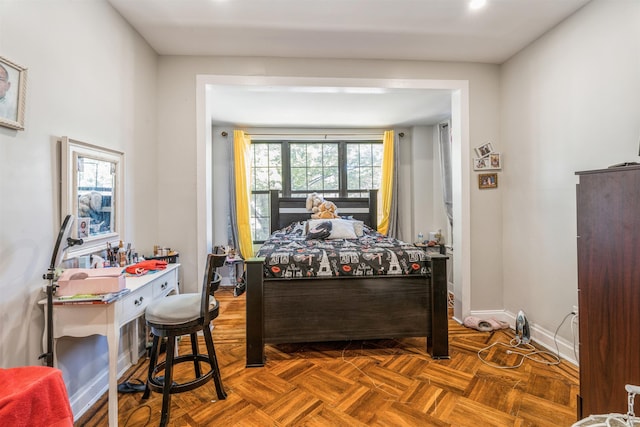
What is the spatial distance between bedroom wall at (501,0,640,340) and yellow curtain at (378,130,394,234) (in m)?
1.88

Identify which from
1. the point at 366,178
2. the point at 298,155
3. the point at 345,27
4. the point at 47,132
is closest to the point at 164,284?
the point at 47,132

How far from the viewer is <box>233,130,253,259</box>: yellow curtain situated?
4.50 m

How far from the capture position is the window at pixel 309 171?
4.75 m

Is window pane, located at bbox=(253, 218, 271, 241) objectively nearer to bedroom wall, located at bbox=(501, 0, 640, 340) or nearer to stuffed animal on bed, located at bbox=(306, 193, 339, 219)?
stuffed animal on bed, located at bbox=(306, 193, 339, 219)

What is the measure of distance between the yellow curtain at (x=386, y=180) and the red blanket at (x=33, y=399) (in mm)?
4102

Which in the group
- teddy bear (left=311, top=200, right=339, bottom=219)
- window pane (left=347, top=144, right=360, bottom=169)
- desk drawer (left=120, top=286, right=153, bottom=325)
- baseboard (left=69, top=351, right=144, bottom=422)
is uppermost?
window pane (left=347, top=144, right=360, bottom=169)

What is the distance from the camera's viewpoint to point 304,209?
435 cm

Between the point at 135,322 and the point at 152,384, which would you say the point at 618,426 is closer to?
the point at 152,384

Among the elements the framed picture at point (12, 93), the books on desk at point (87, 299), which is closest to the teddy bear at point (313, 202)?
the books on desk at point (87, 299)

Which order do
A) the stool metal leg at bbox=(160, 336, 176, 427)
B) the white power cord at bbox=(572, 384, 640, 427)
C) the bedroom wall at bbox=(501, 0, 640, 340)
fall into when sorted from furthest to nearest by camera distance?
the bedroom wall at bbox=(501, 0, 640, 340) → the stool metal leg at bbox=(160, 336, 176, 427) → the white power cord at bbox=(572, 384, 640, 427)

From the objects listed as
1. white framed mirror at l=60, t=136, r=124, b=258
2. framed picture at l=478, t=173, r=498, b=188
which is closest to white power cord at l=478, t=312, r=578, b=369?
framed picture at l=478, t=173, r=498, b=188

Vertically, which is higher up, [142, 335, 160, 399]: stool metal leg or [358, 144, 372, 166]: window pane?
[358, 144, 372, 166]: window pane

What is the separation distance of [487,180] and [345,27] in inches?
77.1

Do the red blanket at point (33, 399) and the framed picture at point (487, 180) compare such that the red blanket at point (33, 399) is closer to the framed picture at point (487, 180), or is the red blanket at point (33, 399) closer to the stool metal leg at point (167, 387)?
the stool metal leg at point (167, 387)
